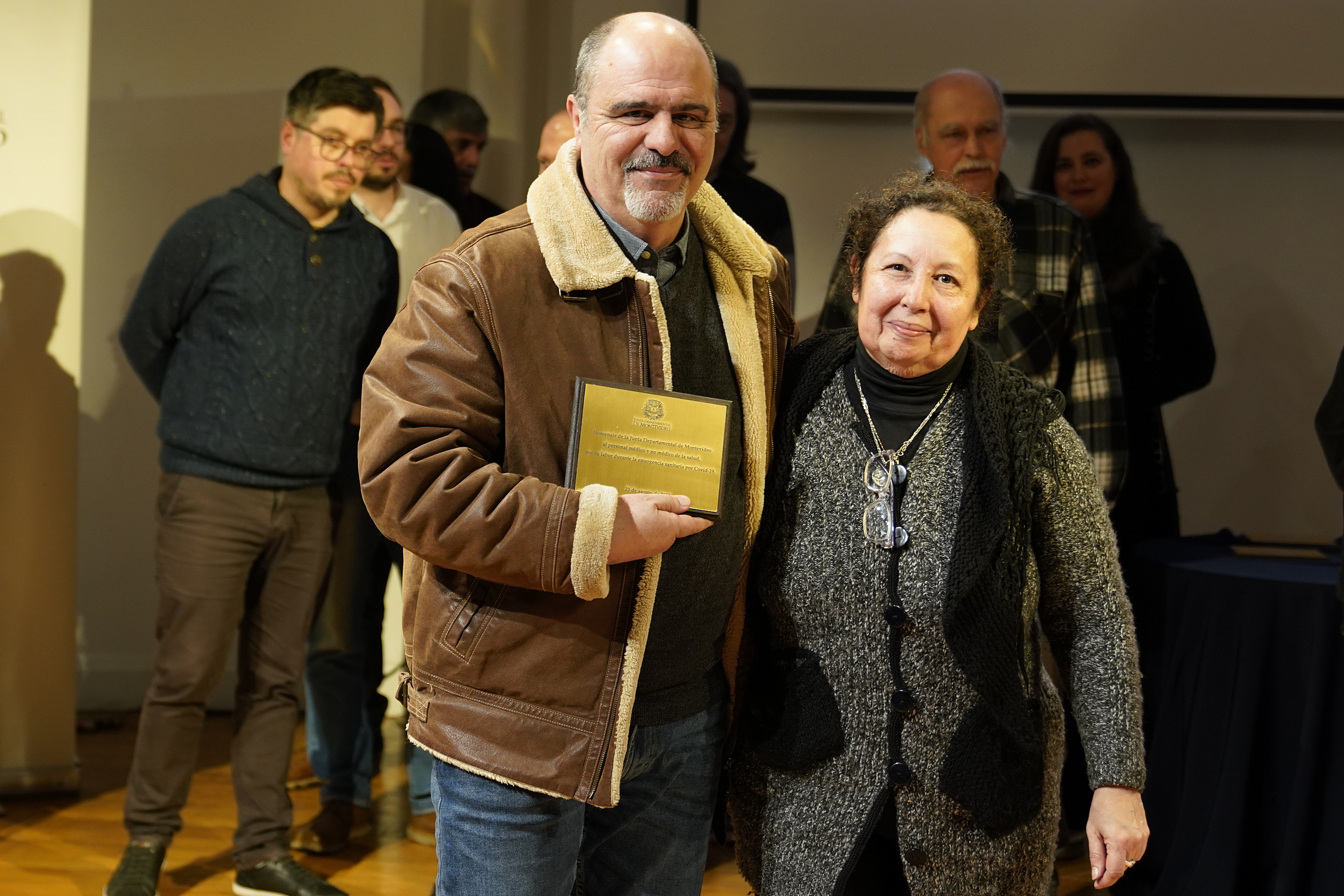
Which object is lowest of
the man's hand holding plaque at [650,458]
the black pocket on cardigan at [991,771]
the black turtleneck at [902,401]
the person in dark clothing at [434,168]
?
the black pocket on cardigan at [991,771]

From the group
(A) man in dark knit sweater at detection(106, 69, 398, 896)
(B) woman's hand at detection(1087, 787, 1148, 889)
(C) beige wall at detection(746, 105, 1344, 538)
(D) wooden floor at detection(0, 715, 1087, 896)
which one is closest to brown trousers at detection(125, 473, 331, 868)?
(A) man in dark knit sweater at detection(106, 69, 398, 896)

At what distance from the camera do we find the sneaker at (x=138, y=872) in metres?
2.88

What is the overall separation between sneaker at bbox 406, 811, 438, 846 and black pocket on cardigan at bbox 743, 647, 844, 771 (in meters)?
1.83

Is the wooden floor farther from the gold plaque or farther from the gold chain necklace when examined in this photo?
the gold plaque

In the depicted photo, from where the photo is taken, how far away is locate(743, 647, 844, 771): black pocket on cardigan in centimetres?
173

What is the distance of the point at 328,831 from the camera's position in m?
3.32

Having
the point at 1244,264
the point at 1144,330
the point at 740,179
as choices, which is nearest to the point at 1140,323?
the point at 1144,330

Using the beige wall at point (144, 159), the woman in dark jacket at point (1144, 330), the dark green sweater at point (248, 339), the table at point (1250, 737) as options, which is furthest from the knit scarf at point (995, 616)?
the beige wall at point (144, 159)

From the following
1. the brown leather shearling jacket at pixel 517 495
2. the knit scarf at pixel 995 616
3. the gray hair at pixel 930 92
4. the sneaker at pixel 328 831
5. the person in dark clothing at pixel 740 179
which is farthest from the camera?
the person in dark clothing at pixel 740 179

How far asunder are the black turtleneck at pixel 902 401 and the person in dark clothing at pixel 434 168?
250 centimetres

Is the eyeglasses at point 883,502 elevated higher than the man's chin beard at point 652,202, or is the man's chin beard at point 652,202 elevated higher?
the man's chin beard at point 652,202

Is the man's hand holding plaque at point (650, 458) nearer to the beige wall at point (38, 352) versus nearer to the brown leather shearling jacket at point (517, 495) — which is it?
the brown leather shearling jacket at point (517, 495)

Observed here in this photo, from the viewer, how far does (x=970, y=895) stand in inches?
67.7

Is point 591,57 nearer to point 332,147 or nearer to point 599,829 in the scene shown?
point 599,829
